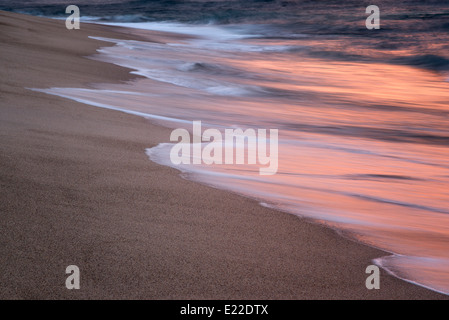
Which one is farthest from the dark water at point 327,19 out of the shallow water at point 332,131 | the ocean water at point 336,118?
the shallow water at point 332,131

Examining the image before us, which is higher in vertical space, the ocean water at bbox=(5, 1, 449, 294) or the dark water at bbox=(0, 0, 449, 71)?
the dark water at bbox=(0, 0, 449, 71)

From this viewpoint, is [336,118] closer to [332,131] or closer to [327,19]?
[332,131]

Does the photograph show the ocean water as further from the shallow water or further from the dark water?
the dark water

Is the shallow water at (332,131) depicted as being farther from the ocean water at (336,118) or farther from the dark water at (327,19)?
the dark water at (327,19)

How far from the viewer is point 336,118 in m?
6.39

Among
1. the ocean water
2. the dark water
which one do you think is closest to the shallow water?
the ocean water

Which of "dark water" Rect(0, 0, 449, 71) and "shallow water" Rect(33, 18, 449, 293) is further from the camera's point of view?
"dark water" Rect(0, 0, 449, 71)

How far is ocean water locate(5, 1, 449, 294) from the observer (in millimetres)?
2648

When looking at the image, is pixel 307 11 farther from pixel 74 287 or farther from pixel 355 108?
pixel 74 287

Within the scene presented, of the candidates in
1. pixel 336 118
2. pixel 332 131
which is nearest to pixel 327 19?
pixel 336 118

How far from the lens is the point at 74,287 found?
1.59m

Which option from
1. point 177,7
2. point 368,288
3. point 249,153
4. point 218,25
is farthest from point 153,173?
point 177,7

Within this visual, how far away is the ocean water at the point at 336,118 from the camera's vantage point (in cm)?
265

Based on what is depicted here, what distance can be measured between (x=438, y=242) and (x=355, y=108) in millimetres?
4908
